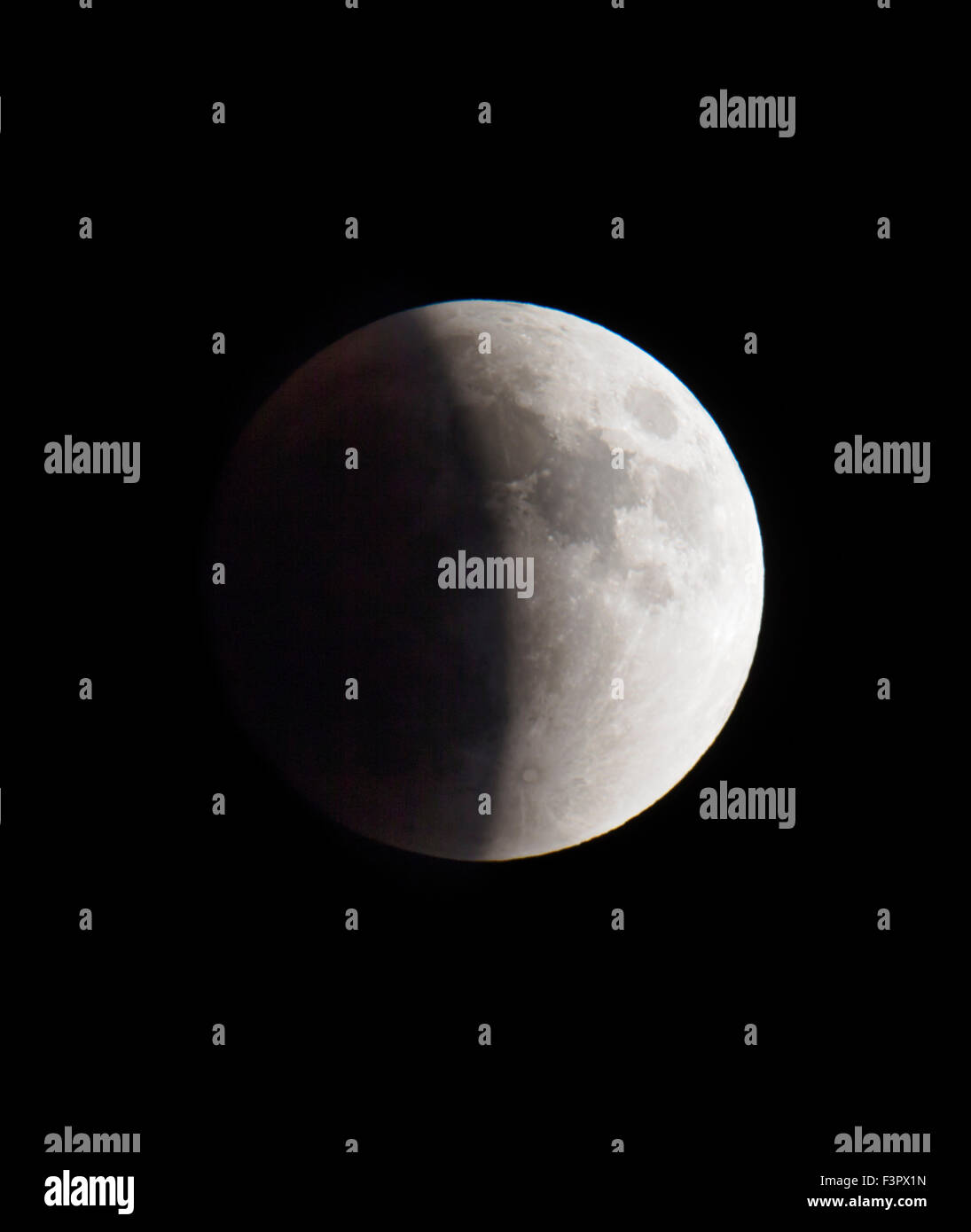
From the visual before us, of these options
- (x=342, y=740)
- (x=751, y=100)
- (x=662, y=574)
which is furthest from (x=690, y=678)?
(x=751, y=100)

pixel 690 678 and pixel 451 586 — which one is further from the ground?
pixel 451 586

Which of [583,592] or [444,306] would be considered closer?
[583,592]

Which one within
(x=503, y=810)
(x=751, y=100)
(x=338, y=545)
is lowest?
(x=503, y=810)

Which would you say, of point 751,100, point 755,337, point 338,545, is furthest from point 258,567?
point 751,100

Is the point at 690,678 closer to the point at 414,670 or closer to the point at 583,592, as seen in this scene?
the point at 583,592

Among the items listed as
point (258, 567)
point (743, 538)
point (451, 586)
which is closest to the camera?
point (451, 586)

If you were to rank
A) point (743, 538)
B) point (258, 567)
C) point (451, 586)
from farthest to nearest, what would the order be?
point (743, 538) < point (258, 567) < point (451, 586)
